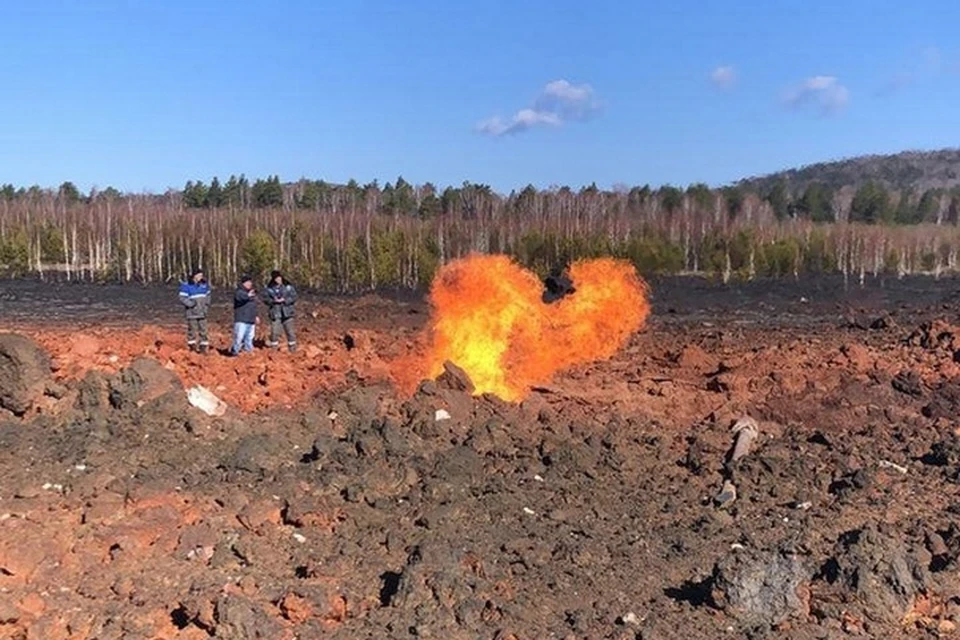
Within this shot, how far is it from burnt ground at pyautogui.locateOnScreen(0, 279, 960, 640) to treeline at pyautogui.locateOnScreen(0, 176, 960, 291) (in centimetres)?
3552

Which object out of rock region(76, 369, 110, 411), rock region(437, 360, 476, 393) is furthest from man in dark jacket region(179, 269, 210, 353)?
rock region(437, 360, 476, 393)

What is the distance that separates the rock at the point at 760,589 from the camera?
805 centimetres

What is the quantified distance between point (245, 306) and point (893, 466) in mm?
10600

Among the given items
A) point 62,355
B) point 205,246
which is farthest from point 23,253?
point 62,355

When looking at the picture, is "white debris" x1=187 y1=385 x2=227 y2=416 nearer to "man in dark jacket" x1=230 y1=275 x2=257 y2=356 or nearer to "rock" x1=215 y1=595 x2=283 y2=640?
"man in dark jacket" x1=230 y1=275 x2=257 y2=356

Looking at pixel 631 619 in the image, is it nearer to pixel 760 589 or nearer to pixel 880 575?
pixel 760 589

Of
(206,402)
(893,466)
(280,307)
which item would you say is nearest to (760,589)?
(893,466)

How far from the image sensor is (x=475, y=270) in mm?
16344

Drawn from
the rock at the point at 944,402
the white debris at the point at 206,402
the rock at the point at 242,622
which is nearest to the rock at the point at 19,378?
the white debris at the point at 206,402

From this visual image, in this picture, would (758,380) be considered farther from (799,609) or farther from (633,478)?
(799,609)

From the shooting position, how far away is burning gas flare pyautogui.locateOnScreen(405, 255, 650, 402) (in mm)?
15453

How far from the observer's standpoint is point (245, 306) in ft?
55.9

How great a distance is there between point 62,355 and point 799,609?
1108 centimetres

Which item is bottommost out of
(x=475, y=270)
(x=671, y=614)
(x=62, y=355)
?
(x=671, y=614)
